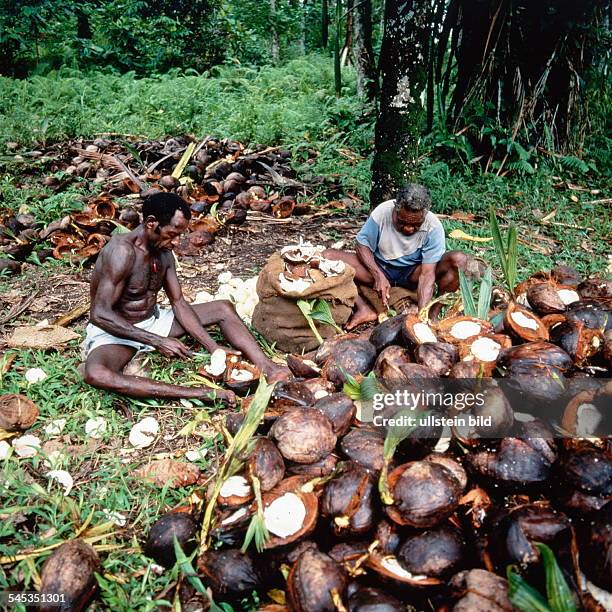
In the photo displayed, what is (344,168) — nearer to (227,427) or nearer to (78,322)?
(78,322)

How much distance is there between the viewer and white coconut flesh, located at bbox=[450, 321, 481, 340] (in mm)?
2230

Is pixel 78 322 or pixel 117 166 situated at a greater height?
pixel 117 166

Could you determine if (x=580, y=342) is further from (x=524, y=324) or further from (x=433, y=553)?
(x=433, y=553)

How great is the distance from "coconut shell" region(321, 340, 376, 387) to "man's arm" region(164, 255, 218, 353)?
105cm

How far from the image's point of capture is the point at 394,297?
12.3ft

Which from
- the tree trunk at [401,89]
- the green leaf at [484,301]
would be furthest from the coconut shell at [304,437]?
the tree trunk at [401,89]

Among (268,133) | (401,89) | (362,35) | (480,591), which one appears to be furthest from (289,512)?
(362,35)

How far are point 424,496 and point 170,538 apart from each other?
2.86 ft

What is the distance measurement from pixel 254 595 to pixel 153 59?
10919 millimetres

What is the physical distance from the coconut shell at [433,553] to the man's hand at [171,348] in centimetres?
180

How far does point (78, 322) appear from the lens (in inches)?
142

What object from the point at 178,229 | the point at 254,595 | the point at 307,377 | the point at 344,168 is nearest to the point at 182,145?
the point at 344,168

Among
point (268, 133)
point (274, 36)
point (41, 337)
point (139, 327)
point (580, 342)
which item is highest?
point (274, 36)

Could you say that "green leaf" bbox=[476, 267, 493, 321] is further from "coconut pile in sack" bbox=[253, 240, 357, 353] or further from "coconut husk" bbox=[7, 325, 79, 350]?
"coconut husk" bbox=[7, 325, 79, 350]
